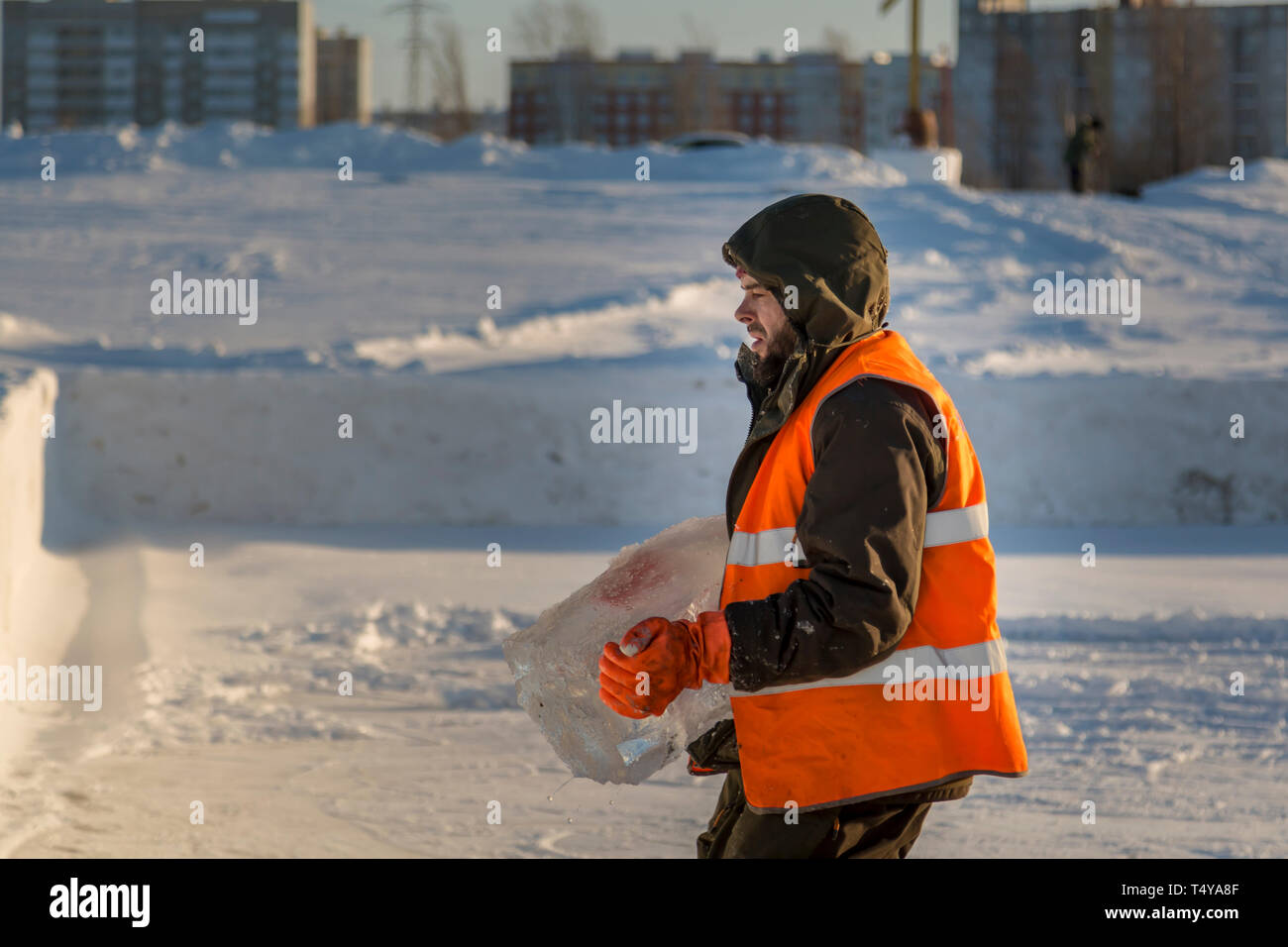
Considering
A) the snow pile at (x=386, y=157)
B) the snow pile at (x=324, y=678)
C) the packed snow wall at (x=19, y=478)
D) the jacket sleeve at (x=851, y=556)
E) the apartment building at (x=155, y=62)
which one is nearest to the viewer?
the jacket sleeve at (x=851, y=556)

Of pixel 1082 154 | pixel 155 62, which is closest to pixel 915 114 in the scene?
pixel 1082 154

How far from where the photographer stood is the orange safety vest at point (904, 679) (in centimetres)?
215

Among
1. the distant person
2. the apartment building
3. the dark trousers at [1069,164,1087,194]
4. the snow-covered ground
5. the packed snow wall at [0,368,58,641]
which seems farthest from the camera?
the apartment building

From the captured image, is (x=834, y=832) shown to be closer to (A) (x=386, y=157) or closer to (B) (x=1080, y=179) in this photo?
(A) (x=386, y=157)

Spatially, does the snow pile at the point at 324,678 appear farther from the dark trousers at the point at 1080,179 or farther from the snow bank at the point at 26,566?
the dark trousers at the point at 1080,179

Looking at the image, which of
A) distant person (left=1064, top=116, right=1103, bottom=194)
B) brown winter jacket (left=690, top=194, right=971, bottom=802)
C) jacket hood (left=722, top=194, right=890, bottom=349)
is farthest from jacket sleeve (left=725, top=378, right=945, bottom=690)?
distant person (left=1064, top=116, right=1103, bottom=194)

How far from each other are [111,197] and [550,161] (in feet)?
24.7

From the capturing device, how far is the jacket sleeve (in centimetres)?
202

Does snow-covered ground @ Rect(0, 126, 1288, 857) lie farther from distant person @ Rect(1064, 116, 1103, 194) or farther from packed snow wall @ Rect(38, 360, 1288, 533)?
distant person @ Rect(1064, 116, 1103, 194)

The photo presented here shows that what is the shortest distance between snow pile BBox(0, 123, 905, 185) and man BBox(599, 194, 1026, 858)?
71.2ft

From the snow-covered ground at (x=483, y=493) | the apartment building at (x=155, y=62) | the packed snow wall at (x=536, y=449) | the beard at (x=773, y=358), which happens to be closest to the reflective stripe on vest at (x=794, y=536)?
the beard at (x=773, y=358)

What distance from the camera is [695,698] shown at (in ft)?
8.78

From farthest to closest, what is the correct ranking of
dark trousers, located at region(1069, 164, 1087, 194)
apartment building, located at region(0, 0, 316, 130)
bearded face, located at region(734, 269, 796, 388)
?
apartment building, located at region(0, 0, 316, 130) < dark trousers, located at region(1069, 164, 1087, 194) < bearded face, located at region(734, 269, 796, 388)
